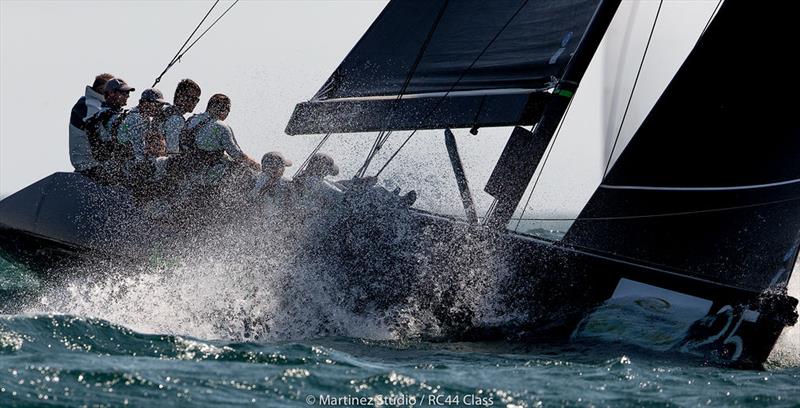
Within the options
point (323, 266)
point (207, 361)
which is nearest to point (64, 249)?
point (323, 266)

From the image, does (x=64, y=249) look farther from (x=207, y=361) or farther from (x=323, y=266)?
(x=207, y=361)

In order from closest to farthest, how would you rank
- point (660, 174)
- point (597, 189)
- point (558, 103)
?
1. point (660, 174)
2. point (597, 189)
3. point (558, 103)

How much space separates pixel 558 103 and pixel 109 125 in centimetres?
278

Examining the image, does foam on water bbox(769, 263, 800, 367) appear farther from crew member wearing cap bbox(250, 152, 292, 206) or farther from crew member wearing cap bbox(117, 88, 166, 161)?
crew member wearing cap bbox(117, 88, 166, 161)

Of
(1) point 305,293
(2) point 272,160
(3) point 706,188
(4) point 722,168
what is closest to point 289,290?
(1) point 305,293

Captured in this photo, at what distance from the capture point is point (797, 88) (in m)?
5.92

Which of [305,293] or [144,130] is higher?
[144,130]

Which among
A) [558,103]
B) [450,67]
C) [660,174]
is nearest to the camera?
[660,174]

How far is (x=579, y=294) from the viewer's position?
618 cm

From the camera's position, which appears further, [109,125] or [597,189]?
[109,125]

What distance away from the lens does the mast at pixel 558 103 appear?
6.83 meters

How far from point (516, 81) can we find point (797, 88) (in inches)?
69.3

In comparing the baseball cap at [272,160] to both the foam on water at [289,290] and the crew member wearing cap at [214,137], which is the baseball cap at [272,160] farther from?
the foam on water at [289,290]

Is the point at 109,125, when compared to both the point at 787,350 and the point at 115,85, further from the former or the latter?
the point at 787,350
